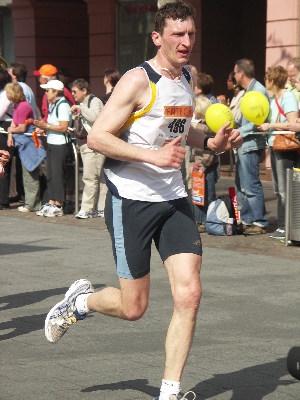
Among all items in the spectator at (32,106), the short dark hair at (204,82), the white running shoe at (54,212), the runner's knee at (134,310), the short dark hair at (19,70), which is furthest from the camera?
the short dark hair at (19,70)

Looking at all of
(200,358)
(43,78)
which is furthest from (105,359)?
(43,78)

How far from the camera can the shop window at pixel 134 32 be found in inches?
810

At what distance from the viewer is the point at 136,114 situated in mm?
4902

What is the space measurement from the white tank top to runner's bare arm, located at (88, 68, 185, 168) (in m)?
0.06

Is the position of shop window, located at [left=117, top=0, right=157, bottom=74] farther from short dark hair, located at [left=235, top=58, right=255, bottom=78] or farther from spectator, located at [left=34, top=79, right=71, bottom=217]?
short dark hair, located at [left=235, top=58, right=255, bottom=78]

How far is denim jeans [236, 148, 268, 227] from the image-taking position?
36.9ft

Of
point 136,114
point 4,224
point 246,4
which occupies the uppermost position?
point 246,4

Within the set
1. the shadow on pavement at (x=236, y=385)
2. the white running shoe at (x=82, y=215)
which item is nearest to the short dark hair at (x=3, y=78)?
the white running shoe at (x=82, y=215)

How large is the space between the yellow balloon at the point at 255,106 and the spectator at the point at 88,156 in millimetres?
2957

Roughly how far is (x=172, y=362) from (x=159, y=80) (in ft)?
4.71

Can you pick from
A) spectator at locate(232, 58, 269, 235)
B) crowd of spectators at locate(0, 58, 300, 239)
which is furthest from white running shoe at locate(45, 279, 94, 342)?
spectator at locate(232, 58, 269, 235)

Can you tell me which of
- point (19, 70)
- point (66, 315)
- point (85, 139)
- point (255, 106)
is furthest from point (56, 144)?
point (66, 315)

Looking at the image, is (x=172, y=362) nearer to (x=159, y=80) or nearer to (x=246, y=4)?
(x=159, y=80)

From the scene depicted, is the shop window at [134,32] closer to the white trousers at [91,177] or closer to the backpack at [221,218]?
the white trousers at [91,177]
